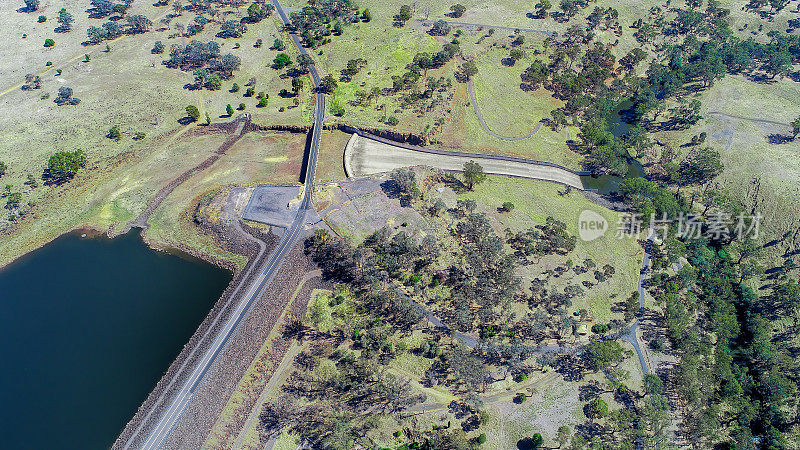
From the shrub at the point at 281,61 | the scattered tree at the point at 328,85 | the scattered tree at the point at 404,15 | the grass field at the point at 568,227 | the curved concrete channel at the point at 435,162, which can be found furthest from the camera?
the scattered tree at the point at 404,15

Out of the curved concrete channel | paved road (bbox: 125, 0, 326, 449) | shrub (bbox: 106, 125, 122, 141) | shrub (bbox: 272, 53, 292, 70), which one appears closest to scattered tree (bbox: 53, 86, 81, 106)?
shrub (bbox: 106, 125, 122, 141)

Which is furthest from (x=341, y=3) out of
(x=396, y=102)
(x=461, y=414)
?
(x=461, y=414)

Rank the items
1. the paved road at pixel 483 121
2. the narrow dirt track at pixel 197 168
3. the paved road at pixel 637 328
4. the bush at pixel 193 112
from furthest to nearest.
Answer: the bush at pixel 193 112
the paved road at pixel 483 121
the narrow dirt track at pixel 197 168
the paved road at pixel 637 328

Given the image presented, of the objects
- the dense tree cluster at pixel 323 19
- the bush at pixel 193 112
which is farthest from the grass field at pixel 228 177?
the dense tree cluster at pixel 323 19

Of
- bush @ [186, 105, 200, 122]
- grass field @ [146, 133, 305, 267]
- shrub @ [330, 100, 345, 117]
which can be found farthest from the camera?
shrub @ [330, 100, 345, 117]

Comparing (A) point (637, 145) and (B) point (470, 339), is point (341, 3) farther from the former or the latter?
(B) point (470, 339)

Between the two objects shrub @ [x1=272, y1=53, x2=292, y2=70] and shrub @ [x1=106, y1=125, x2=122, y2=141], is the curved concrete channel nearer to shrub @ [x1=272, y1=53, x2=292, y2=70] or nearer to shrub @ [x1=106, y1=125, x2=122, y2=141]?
shrub @ [x1=272, y1=53, x2=292, y2=70]
